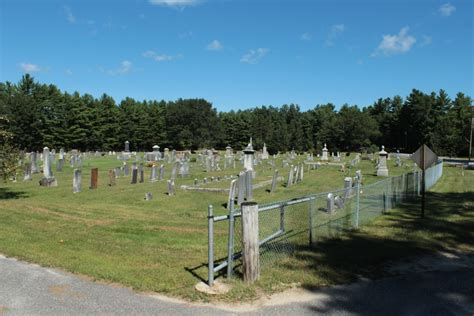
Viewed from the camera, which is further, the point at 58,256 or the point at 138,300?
the point at 58,256

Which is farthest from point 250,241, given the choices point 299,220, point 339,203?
point 339,203

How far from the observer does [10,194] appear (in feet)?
62.7

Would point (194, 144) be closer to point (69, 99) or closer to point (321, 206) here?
point (69, 99)

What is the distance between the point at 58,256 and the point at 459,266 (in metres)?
7.68

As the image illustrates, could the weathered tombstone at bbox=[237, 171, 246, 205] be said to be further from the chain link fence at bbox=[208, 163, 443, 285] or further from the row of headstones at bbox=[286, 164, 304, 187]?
the row of headstones at bbox=[286, 164, 304, 187]

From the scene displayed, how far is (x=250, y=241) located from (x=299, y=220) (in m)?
5.35

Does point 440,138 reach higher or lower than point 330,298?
higher

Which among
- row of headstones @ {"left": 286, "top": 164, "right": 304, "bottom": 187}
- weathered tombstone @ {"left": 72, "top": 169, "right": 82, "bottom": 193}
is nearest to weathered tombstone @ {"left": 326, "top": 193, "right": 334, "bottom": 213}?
row of headstones @ {"left": 286, "top": 164, "right": 304, "bottom": 187}

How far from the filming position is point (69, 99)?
82.6 m

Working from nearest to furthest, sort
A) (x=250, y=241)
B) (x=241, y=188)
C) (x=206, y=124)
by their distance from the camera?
(x=250, y=241)
(x=241, y=188)
(x=206, y=124)

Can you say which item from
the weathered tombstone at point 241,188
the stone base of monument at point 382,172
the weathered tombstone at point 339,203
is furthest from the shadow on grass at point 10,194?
the stone base of monument at point 382,172

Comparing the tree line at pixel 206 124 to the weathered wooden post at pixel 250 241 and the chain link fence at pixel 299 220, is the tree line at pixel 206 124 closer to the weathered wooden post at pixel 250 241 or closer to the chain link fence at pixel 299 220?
the chain link fence at pixel 299 220

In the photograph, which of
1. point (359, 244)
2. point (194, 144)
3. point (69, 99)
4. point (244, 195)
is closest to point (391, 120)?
point (194, 144)

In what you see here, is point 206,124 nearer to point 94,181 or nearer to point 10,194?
point 94,181
